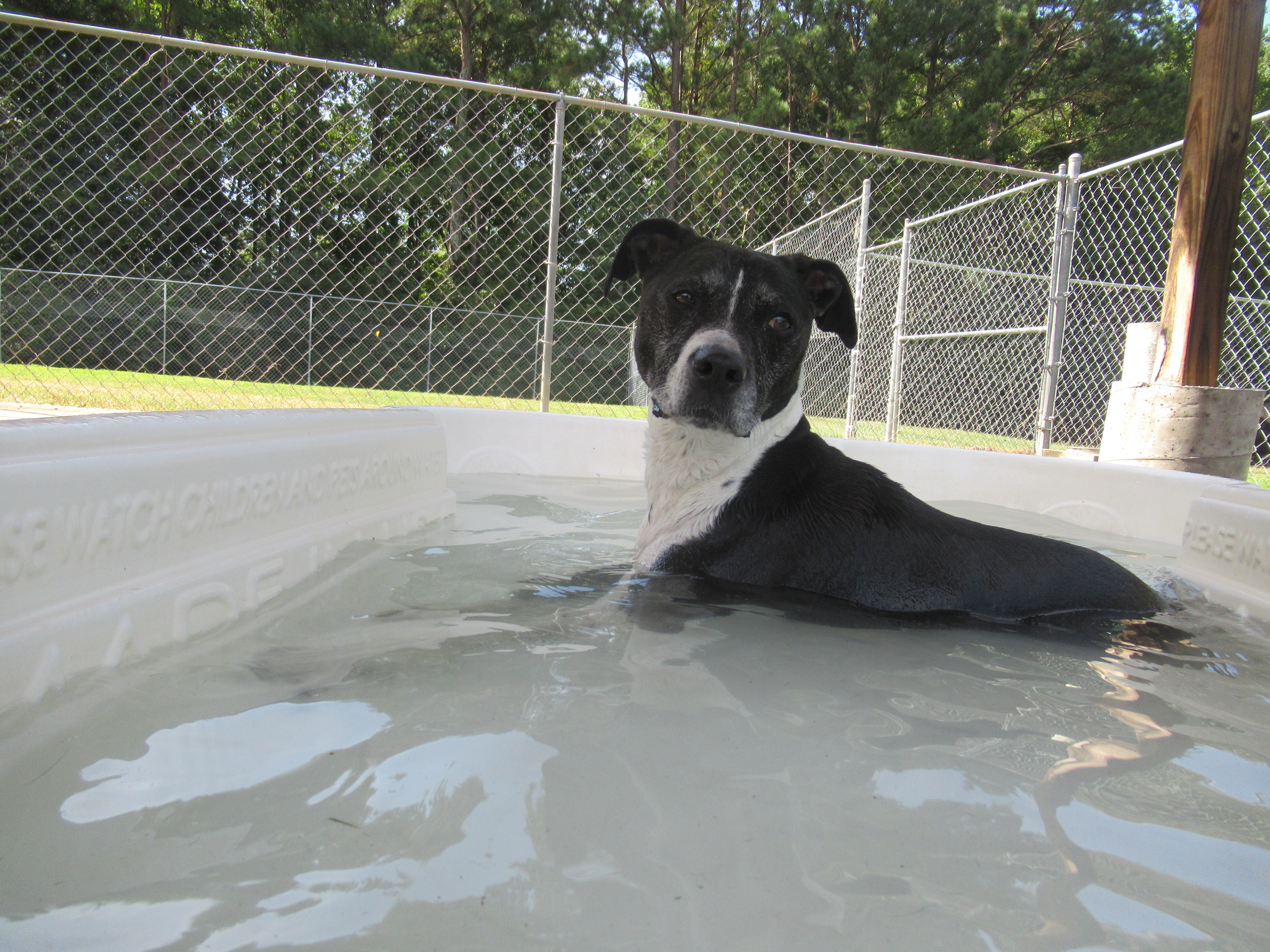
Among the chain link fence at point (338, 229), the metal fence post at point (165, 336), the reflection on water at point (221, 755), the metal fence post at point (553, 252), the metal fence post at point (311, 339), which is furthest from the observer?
the metal fence post at point (311, 339)

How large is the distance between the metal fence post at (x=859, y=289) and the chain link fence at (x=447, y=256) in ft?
0.23

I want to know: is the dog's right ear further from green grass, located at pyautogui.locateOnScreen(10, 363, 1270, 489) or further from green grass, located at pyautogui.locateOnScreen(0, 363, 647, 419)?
green grass, located at pyautogui.locateOnScreen(10, 363, 1270, 489)

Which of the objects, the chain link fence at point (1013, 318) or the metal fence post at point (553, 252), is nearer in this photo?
the metal fence post at point (553, 252)

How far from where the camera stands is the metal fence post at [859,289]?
800cm

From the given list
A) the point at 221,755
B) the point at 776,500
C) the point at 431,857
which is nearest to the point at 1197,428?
the point at 776,500

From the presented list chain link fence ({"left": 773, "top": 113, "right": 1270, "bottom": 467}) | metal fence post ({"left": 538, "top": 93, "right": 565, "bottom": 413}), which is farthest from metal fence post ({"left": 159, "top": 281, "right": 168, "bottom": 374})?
chain link fence ({"left": 773, "top": 113, "right": 1270, "bottom": 467})

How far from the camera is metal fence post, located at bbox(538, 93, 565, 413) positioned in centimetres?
535

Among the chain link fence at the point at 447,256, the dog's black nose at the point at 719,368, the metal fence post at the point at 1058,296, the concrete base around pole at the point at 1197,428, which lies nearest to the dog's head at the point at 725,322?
the dog's black nose at the point at 719,368

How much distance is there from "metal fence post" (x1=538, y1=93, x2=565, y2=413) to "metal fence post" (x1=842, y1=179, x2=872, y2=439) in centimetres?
332

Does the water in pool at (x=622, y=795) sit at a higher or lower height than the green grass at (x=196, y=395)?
lower

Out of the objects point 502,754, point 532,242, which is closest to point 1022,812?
point 502,754

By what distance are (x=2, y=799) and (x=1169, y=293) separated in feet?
17.0

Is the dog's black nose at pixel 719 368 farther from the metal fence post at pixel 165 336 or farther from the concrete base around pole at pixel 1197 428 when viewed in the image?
the metal fence post at pixel 165 336

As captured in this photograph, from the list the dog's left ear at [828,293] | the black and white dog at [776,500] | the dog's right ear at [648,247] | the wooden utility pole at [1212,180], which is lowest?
the black and white dog at [776,500]
